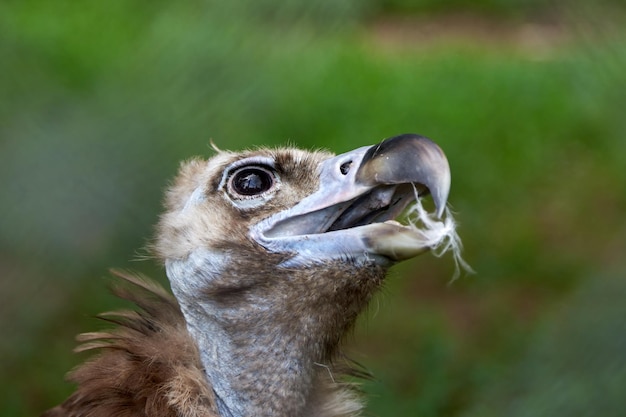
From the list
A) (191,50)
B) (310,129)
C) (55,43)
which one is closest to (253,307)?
(191,50)

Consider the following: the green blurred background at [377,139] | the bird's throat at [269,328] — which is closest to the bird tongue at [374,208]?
the bird's throat at [269,328]

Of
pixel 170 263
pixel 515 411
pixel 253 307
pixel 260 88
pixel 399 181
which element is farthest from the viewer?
→ pixel 260 88

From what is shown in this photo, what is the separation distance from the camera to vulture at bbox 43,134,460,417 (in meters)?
2.43

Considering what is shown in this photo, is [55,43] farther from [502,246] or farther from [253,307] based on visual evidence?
[502,246]

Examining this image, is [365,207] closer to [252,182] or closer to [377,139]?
[252,182]

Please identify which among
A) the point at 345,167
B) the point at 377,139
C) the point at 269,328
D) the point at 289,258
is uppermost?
the point at 377,139

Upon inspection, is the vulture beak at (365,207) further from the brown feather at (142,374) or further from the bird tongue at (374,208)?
the brown feather at (142,374)

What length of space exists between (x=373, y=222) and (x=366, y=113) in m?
3.06

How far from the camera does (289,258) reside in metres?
2.52

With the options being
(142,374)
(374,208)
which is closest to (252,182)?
(374,208)

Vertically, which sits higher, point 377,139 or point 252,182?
point 377,139

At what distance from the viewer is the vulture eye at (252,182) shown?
268 centimetres

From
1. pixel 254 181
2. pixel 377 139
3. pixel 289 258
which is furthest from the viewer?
pixel 377 139

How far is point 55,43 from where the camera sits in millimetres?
4117
